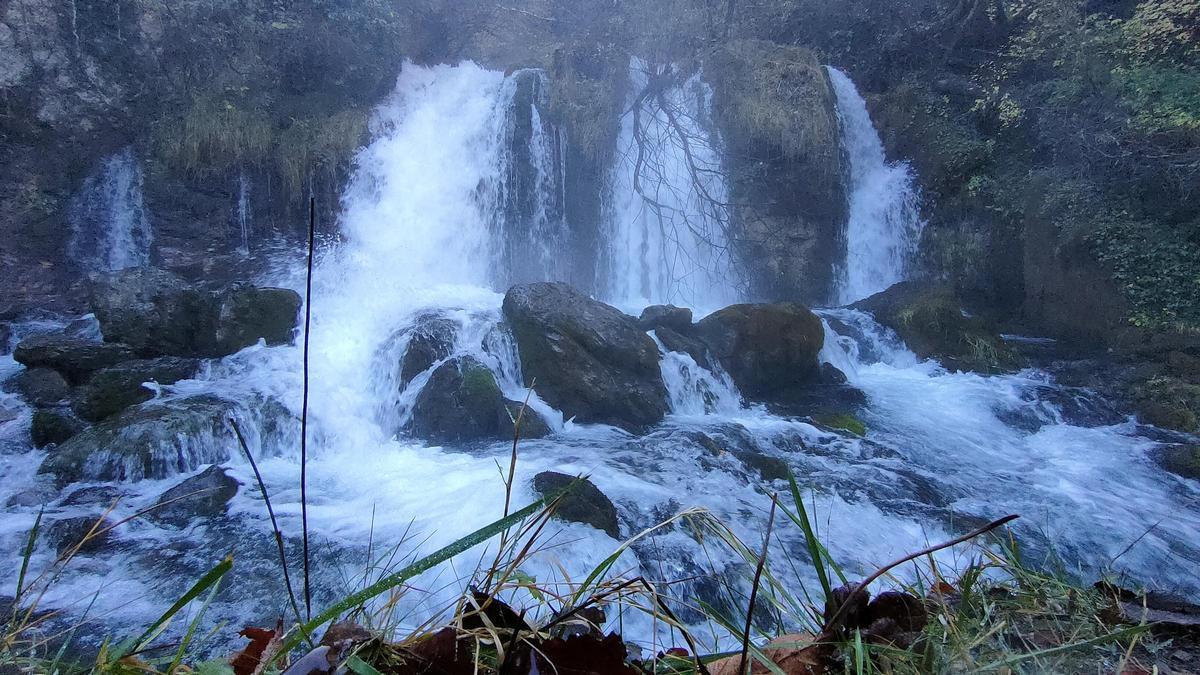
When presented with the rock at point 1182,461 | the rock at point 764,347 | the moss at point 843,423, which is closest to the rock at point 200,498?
the rock at point 764,347

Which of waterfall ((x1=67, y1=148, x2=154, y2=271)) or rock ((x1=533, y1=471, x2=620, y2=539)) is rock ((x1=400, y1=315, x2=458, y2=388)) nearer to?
rock ((x1=533, y1=471, x2=620, y2=539))

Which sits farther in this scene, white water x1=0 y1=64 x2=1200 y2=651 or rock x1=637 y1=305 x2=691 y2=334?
rock x1=637 y1=305 x2=691 y2=334

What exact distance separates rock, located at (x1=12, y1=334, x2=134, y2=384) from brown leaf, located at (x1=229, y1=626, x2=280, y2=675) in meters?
8.78

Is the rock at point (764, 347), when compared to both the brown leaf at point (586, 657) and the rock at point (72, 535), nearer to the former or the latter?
the rock at point (72, 535)

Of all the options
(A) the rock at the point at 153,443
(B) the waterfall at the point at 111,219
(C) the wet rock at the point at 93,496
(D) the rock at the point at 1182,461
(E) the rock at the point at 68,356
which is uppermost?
(B) the waterfall at the point at 111,219

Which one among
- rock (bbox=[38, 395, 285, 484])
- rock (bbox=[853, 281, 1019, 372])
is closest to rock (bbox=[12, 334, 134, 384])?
rock (bbox=[38, 395, 285, 484])

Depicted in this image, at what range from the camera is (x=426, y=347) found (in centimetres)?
893

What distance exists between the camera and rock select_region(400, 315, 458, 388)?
8.76 metres

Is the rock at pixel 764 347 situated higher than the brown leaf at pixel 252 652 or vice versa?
the rock at pixel 764 347

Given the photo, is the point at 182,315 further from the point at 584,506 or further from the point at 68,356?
the point at 584,506

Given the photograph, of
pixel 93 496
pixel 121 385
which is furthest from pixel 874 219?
pixel 93 496

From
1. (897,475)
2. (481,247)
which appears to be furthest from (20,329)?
(897,475)

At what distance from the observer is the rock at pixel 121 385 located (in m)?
7.34

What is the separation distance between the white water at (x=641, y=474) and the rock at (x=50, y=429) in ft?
0.62
